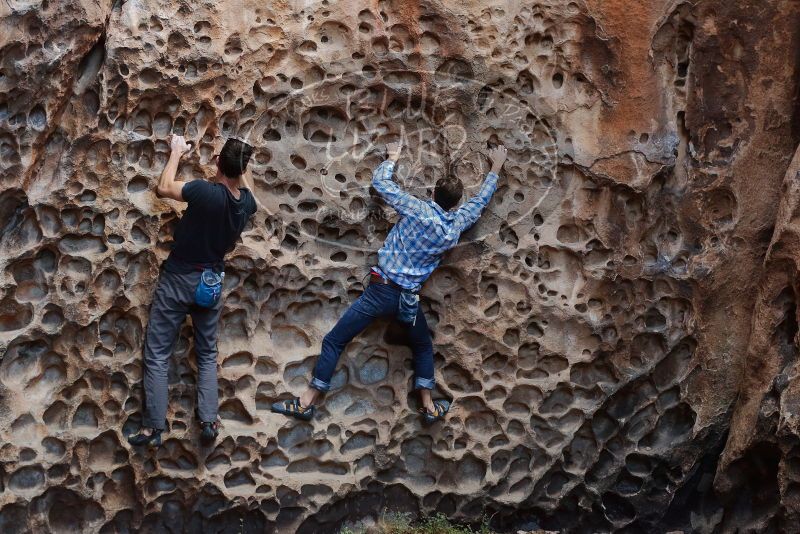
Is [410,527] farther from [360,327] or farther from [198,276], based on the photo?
[198,276]

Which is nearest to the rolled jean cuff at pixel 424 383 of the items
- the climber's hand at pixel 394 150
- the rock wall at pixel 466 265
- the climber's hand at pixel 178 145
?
the rock wall at pixel 466 265

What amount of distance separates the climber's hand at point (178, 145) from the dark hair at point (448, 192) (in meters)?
1.29

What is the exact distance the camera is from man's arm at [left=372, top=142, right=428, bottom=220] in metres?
5.79

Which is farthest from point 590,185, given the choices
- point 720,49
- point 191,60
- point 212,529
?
point 212,529

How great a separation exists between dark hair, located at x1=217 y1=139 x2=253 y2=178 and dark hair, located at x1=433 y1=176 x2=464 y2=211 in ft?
3.54

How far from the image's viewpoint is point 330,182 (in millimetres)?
5973

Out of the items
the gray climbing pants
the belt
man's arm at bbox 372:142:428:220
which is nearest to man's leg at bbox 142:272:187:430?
the gray climbing pants

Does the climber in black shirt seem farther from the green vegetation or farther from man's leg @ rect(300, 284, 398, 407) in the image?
the green vegetation

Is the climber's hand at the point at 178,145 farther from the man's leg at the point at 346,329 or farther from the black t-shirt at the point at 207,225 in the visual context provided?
the man's leg at the point at 346,329

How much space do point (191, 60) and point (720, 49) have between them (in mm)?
2677

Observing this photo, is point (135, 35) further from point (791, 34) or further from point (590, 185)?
point (791, 34)

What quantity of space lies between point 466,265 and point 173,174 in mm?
1581

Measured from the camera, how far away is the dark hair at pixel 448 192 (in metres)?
5.98

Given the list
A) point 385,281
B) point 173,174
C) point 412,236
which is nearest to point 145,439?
point 173,174
